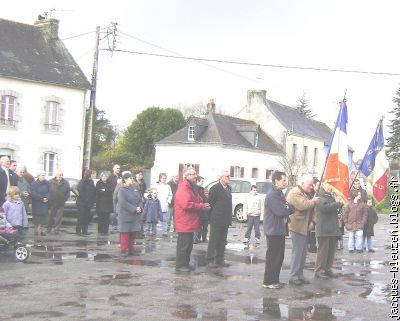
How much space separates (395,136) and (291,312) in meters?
64.0

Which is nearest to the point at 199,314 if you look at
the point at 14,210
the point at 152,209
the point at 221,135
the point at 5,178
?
the point at 14,210

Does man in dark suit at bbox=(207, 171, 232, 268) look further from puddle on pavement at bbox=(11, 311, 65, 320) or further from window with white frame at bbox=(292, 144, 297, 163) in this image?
window with white frame at bbox=(292, 144, 297, 163)

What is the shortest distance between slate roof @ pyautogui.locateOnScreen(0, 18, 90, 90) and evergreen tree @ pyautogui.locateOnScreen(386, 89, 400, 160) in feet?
137

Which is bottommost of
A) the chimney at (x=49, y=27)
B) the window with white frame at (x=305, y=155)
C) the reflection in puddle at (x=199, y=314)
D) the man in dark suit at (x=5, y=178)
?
the reflection in puddle at (x=199, y=314)

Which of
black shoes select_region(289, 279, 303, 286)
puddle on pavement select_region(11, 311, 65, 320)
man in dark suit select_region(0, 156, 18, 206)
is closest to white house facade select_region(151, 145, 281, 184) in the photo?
man in dark suit select_region(0, 156, 18, 206)

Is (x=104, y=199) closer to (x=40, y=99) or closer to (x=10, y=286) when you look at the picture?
(x=10, y=286)

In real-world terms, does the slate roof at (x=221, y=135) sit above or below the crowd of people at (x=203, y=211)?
above

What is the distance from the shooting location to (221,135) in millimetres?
48594

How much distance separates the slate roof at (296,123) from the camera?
56.2m

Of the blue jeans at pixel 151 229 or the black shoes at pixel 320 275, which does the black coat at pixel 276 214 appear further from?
the blue jeans at pixel 151 229

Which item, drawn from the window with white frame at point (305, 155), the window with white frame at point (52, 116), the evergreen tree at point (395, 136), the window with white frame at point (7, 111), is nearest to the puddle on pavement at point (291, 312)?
the window with white frame at point (7, 111)

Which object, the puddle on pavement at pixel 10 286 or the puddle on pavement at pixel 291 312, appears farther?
the puddle on pavement at pixel 10 286

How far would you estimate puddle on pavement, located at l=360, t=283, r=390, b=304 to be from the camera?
9.59 meters

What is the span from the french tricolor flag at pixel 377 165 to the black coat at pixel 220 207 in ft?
11.5
